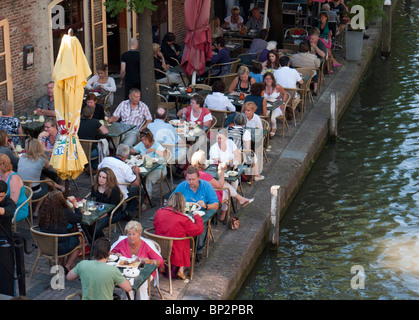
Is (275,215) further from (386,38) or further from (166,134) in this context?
(386,38)

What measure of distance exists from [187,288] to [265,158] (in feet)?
16.5

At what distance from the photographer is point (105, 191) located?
10.3 m

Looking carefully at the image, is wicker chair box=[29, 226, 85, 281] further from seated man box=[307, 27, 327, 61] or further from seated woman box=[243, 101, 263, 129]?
seated man box=[307, 27, 327, 61]

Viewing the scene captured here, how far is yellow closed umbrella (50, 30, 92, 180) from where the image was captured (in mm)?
10570

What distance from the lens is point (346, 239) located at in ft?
39.2

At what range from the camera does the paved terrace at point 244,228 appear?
31.1ft

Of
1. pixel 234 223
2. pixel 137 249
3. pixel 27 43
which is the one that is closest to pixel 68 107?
pixel 137 249

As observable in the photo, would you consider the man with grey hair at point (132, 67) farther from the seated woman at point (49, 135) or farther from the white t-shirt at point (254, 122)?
the seated woman at point (49, 135)

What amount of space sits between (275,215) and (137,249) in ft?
9.41

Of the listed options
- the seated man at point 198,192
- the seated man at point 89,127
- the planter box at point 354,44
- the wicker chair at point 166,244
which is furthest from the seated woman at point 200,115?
the planter box at point 354,44

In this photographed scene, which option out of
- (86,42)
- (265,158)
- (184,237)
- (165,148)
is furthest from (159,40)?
(184,237)

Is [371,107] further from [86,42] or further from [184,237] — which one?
[184,237]

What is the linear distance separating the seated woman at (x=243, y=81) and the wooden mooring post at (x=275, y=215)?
4.35 meters

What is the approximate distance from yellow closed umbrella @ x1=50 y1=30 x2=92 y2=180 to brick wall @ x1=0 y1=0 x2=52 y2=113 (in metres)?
3.82
